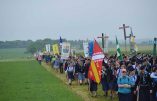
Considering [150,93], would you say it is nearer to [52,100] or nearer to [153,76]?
[153,76]

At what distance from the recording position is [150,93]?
50.3 feet

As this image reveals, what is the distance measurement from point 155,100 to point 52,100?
7.41m

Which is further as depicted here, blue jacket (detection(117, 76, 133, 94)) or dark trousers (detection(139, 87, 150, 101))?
blue jacket (detection(117, 76, 133, 94))

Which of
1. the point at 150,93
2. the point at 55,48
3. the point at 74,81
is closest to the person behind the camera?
the point at 150,93

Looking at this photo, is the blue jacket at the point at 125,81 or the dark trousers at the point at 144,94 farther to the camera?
the blue jacket at the point at 125,81

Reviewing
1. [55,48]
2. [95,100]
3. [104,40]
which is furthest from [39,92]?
[55,48]

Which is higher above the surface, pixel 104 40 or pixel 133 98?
pixel 104 40

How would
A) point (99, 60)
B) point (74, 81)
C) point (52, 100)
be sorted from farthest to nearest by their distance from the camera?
point (74, 81)
point (52, 100)
point (99, 60)

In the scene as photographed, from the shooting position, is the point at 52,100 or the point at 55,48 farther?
the point at 55,48

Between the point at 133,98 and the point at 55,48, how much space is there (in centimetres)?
3130

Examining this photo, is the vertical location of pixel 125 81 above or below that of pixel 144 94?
above

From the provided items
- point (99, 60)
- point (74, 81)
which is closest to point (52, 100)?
point (99, 60)

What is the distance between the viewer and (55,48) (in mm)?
46938

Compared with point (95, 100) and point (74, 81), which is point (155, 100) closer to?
point (95, 100)
